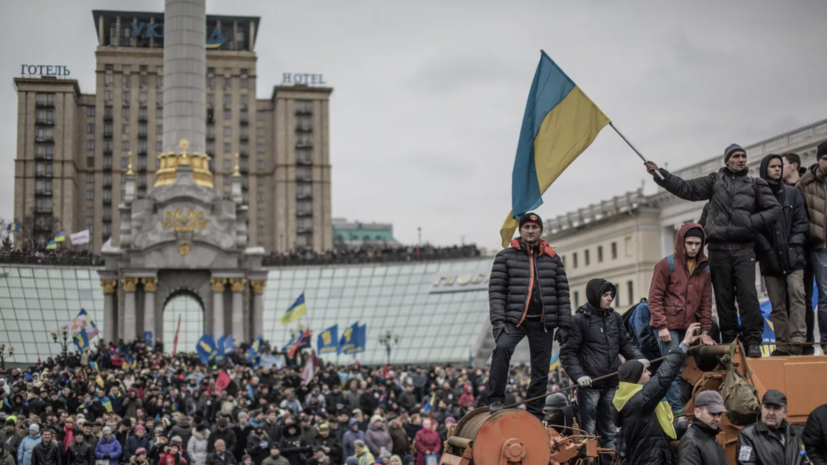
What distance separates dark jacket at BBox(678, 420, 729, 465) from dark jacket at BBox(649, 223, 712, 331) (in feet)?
6.14

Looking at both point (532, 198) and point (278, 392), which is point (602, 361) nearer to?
point (532, 198)

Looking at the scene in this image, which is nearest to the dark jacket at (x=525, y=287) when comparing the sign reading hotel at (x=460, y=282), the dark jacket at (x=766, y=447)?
the dark jacket at (x=766, y=447)

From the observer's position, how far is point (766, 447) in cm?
783

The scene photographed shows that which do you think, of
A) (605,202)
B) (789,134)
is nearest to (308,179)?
(605,202)

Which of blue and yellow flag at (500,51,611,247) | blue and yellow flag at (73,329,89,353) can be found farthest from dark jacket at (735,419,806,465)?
blue and yellow flag at (73,329,89,353)

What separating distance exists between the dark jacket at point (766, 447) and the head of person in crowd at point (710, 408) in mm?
325

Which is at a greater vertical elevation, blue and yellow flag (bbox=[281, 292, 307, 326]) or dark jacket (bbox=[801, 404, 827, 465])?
→ blue and yellow flag (bbox=[281, 292, 307, 326])

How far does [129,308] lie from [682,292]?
43.0m

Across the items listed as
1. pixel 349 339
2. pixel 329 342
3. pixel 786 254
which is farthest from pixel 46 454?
pixel 349 339

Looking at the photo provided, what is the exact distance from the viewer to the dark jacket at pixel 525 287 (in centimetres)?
952

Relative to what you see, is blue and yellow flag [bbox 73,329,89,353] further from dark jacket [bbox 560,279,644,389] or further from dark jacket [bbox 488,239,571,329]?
dark jacket [bbox 560,279,644,389]

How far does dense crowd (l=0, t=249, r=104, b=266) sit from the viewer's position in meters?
54.2

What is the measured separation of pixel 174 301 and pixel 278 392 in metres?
35.5

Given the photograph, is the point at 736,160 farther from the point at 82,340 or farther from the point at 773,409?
the point at 82,340
